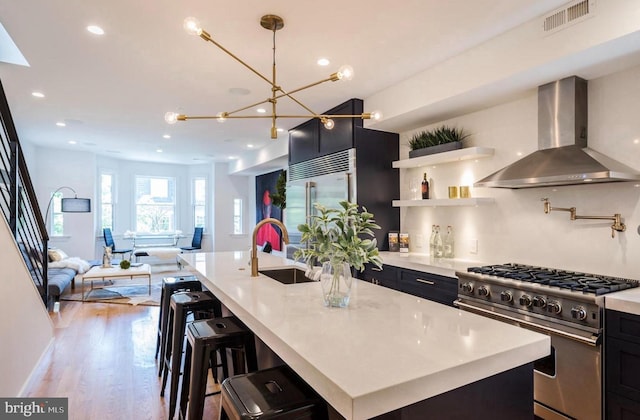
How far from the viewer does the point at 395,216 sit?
4.19 m

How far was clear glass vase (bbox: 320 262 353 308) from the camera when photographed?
1622 mm

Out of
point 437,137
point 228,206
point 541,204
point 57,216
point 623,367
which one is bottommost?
point 623,367

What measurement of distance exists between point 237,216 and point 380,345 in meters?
8.98

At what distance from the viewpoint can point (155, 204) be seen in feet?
32.2

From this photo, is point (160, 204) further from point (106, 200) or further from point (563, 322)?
→ point (563, 322)

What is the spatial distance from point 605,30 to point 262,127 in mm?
4265

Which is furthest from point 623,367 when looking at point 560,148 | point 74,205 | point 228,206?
point 228,206

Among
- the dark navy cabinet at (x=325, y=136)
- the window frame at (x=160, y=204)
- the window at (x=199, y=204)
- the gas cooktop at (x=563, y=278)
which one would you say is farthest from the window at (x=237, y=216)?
the gas cooktop at (x=563, y=278)

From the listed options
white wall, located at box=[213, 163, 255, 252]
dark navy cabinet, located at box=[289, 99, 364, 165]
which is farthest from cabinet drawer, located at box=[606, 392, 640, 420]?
white wall, located at box=[213, 163, 255, 252]

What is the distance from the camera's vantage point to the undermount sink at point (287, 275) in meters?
2.89

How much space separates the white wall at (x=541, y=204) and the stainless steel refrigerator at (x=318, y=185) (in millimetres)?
796

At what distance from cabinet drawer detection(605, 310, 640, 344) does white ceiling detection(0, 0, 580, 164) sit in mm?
1845

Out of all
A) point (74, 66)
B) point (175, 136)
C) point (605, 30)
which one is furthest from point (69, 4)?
point (175, 136)

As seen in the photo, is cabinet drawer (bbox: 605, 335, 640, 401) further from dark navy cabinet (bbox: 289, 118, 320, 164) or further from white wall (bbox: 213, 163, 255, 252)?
white wall (bbox: 213, 163, 255, 252)
